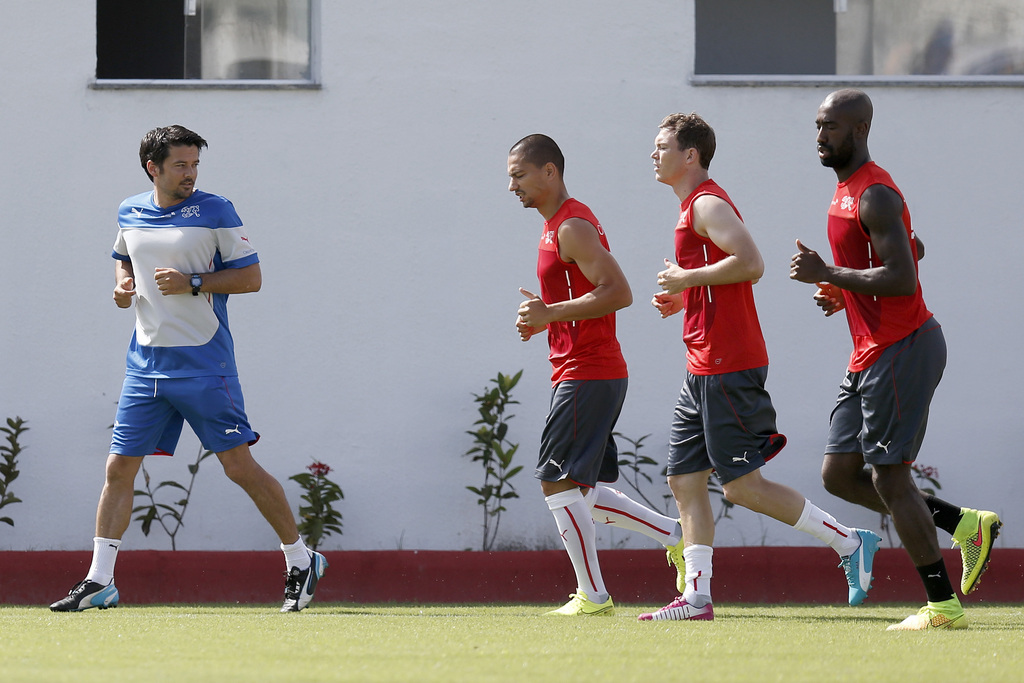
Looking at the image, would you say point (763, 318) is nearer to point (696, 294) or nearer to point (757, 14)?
point (757, 14)

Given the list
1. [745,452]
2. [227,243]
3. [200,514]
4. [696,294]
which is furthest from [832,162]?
[200,514]

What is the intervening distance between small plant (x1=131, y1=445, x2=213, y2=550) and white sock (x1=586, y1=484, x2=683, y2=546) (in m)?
2.57

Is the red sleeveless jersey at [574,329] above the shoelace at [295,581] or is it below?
above

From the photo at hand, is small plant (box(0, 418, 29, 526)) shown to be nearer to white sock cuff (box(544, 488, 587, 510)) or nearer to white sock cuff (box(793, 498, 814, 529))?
white sock cuff (box(544, 488, 587, 510))

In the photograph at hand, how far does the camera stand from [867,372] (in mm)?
4582

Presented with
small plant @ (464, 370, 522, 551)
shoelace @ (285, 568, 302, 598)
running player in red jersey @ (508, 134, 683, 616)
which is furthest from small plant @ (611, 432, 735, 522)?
shoelace @ (285, 568, 302, 598)

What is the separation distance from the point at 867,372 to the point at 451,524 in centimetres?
326

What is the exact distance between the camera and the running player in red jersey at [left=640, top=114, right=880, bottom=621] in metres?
4.67

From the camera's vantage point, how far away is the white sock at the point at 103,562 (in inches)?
205

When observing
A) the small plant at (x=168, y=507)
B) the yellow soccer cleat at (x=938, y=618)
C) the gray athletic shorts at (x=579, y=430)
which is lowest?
the small plant at (x=168, y=507)

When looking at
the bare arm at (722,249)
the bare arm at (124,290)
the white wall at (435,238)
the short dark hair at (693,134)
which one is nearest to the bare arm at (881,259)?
the bare arm at (722,249)

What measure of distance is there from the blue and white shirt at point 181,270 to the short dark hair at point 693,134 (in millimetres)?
1841

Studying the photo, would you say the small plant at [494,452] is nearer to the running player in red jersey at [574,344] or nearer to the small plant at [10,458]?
the running player in red jersey at [574,344]

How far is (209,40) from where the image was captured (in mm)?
7582
